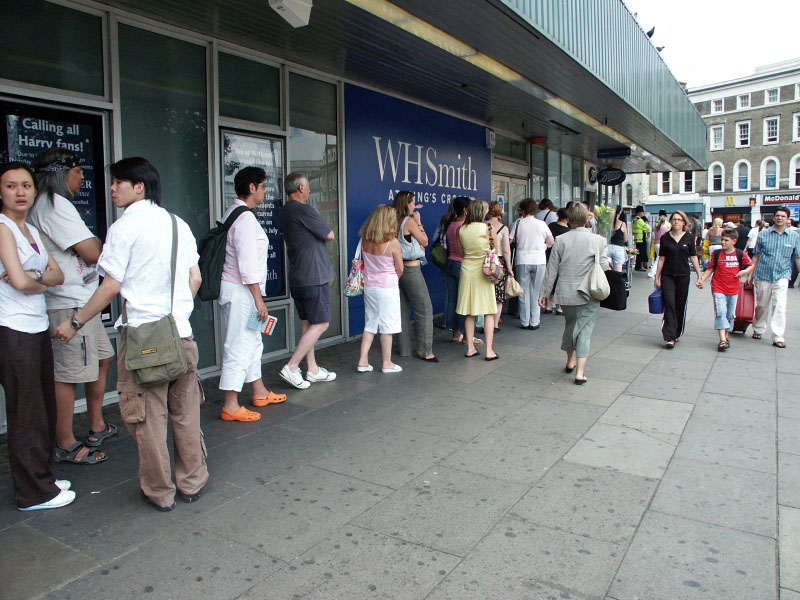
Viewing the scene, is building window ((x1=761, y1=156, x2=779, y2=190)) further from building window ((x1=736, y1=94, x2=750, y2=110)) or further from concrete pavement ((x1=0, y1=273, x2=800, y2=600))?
concrete pavement ((x1=0, y1=273, x2=800, y2=600))

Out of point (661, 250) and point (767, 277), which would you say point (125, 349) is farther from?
point (767, 277)

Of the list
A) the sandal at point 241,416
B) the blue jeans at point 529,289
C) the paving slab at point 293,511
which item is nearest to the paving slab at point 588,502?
the paving slab at point 293,511

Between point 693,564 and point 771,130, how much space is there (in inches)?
2078

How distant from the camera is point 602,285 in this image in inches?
231

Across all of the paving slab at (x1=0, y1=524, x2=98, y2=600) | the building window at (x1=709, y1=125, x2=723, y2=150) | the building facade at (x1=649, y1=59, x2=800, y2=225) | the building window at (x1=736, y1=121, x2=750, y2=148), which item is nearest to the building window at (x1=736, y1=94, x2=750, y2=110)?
the building facade at (x1=649, y1=59, x2=800, y2=225)

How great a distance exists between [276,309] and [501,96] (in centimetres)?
460

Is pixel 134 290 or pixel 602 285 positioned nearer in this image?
pixel 134 290

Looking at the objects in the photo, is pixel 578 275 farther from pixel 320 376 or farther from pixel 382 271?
pixel 320 376

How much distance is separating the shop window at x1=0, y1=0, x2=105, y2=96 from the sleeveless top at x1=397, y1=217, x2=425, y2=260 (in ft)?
9.77

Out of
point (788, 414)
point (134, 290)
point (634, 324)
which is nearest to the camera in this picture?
point (134, 290)

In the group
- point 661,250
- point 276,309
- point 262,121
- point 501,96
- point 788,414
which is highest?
point 501,96

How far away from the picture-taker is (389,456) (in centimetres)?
414

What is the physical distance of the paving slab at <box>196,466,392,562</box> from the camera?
10.0ft

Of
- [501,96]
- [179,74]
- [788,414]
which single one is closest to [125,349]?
[179,74]
